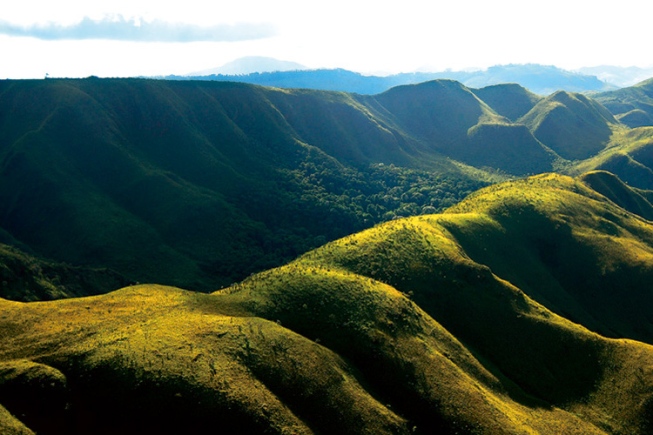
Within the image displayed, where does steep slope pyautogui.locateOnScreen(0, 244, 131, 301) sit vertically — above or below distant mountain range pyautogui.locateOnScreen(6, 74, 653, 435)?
below

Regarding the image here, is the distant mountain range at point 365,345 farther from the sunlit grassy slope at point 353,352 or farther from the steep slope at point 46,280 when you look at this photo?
the steep slope at point 46,280

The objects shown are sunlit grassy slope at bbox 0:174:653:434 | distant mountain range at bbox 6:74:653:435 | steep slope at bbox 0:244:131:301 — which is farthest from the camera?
steep slope at bbox 0:244:131:301

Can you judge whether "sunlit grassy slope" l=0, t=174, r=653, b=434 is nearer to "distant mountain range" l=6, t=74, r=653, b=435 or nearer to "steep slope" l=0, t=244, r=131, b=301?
"distant mountain range" l=6, t=74, r=653, b=435

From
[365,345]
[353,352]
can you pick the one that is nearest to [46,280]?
[353,352]

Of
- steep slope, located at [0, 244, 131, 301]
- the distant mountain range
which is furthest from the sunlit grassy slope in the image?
steep slope, located at [0, 244, 131, 301]

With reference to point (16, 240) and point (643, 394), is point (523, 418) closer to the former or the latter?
point (643, 394)

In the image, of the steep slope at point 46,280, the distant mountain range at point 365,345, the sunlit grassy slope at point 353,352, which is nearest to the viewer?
the sunlit grassy slope at point 353,352

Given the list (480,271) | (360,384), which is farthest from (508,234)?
(360,384)

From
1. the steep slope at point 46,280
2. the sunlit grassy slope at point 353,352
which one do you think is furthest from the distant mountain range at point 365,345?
the steep slope at point 46,280
